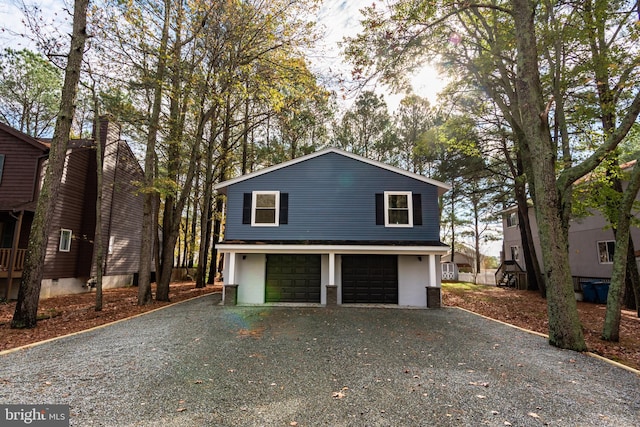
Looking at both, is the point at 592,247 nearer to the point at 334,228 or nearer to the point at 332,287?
the point at 334,228

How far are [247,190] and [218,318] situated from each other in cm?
539

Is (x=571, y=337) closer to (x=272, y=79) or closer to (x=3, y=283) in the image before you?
(x=272, y=79)

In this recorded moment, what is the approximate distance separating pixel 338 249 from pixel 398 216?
2.84 metres

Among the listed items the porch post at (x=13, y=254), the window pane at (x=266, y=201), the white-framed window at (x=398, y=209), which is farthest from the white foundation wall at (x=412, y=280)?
the porch post at (x=13, y=254)

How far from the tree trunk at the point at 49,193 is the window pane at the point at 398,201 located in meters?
10.7

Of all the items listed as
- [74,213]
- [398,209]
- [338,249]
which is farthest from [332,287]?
[74,213]

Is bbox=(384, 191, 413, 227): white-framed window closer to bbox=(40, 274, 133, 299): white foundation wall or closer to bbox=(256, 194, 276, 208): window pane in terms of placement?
bbox=(256, 194, 276, 208): window pane

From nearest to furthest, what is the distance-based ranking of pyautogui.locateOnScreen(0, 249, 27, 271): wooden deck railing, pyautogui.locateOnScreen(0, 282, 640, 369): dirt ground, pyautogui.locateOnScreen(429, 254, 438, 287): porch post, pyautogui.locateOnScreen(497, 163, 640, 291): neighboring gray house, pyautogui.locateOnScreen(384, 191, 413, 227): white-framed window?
pyautogui.locateOnScreen(0, 282, 640, 369): dirt ground < pyautogui.locateOnScreen(429, 254, 438, 287): porch post < pyautogui.locateOnScreen(0, 249, 27, 271): wooden deck railing < pyautogui.locateOnScreen(384, 191, 413, 227): white-framed window < pyautogui.locateOnScreen(497, 163, 640, 291): neighboring gray house

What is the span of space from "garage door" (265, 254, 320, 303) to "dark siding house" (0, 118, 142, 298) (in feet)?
25.1

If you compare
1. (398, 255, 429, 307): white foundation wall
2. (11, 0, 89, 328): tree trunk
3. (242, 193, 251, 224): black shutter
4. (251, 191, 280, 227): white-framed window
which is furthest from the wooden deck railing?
(398, 255, 429, 307): white foundation wall

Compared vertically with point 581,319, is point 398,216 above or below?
above

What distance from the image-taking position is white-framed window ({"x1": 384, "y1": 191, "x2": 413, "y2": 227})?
12.4 metres

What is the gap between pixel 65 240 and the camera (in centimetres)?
1451

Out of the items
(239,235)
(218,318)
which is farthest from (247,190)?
(218,318)
